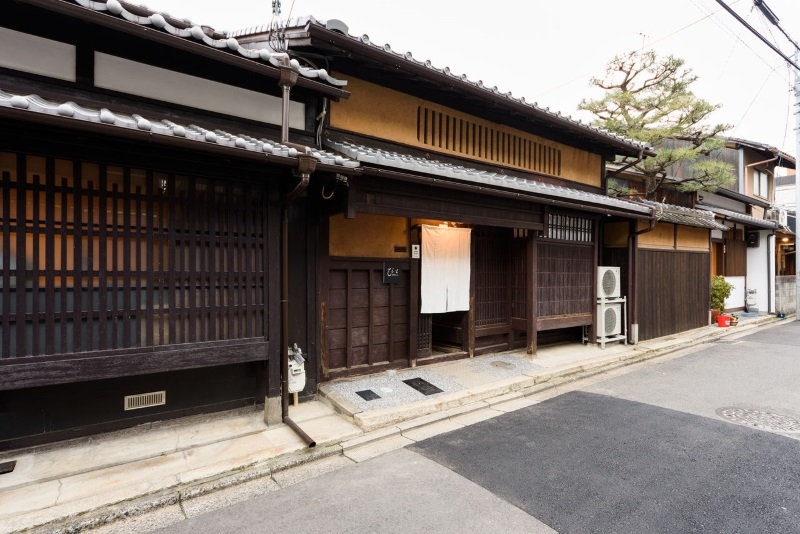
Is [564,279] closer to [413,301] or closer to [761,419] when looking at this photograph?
[413,301]

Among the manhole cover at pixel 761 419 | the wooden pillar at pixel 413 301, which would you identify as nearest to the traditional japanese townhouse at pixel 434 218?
the wooden pillar at pixel 413 301

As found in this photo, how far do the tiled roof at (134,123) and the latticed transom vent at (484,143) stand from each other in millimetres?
3562

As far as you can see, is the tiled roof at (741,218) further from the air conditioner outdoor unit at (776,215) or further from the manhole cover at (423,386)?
the manhole cover at (423,386)

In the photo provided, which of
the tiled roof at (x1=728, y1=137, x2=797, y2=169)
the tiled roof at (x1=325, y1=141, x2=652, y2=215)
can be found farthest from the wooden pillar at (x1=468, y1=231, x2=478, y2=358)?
the tiled roof at (x1=728, y1=137, x2=797, y2=169)

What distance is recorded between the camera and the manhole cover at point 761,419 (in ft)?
18.2

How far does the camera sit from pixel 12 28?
414 cm

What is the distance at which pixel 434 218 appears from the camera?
6.91m

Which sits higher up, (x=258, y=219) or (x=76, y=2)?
(x=76, y=2)

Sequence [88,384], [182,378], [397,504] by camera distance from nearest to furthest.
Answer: [397,504]
[88,384]
[182,378]

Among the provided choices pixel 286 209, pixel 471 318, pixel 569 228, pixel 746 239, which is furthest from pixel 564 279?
pixel 746 239

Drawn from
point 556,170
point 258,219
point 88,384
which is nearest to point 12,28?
point 258,219

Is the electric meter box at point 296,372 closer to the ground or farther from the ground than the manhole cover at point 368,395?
farther from the ground

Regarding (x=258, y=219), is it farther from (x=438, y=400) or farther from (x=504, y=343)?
(x=504, y=343)

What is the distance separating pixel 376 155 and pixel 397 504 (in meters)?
4.51
